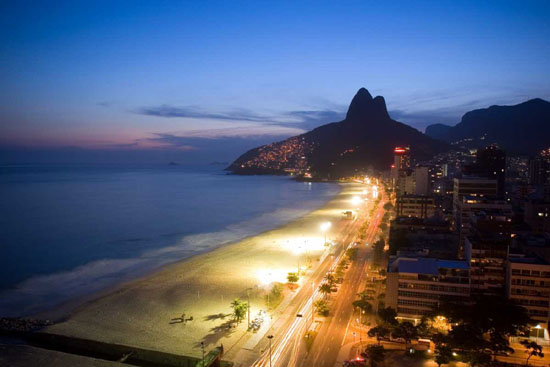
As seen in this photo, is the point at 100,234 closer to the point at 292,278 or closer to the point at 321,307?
the point at 292,278

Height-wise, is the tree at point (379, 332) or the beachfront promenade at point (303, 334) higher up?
the tree at point (379, 332)

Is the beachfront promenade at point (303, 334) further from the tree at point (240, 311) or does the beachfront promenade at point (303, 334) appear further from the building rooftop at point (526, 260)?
the building rooftop at point (526, 260)

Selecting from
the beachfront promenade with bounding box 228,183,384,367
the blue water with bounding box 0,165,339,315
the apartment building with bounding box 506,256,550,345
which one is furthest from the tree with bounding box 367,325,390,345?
the blue water with bounding box 0,165,339,315

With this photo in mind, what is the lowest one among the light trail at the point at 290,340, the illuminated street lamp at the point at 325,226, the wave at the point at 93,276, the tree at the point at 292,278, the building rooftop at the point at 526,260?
the wave at the point at 93,276

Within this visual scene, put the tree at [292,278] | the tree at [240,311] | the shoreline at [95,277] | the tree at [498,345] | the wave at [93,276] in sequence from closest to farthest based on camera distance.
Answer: the tree at [498,345]
the tree at [240,311]
the shoreline at [95,277]
the wave at [93,276]
the tree at [292,278]

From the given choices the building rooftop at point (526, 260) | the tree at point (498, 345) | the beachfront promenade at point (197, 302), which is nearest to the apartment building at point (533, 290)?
the building rooftop at point (526, 260)

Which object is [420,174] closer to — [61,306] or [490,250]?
[490,250]

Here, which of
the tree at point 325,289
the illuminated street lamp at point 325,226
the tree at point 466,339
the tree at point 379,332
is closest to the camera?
the tree at point 466,339

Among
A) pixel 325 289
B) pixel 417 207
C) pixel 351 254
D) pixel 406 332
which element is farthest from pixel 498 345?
pixel 417 207

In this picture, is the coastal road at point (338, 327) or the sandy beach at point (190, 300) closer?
the coastal road at point (338, 327)
